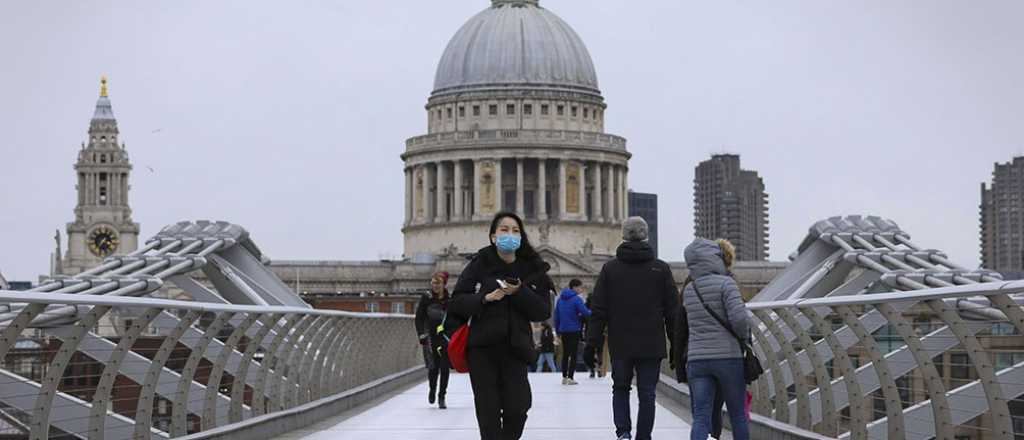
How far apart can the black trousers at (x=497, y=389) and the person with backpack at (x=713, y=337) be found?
156 cm

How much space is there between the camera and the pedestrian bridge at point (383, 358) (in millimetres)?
14625

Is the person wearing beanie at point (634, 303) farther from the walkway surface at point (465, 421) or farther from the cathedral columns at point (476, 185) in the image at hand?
the cathedral columns at point (476, 185)

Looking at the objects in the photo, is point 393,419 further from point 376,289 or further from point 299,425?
point 376,289

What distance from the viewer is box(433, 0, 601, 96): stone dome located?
172 metres

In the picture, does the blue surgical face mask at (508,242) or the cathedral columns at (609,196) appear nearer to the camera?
the blue surgical face mask at (508,242)

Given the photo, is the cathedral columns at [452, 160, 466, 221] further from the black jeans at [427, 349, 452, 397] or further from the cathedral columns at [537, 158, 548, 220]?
the black jeans at [427, 349, 452, 397]

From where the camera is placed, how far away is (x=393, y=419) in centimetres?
2530

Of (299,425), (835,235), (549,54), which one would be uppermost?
(549,54)

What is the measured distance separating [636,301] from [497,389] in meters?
3.08

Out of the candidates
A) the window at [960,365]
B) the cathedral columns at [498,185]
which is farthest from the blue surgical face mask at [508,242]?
the cathedral columns at [498,185]

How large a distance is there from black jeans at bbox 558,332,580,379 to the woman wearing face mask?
17041mm

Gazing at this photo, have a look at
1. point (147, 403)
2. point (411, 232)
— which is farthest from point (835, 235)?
point (411, 232)

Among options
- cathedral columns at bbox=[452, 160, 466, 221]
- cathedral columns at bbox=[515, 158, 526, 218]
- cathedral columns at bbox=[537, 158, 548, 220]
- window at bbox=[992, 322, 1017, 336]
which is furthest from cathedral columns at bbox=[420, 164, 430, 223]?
window at bbox=[992, 322, 1017, 336]

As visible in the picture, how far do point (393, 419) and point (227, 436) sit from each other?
5.72m
